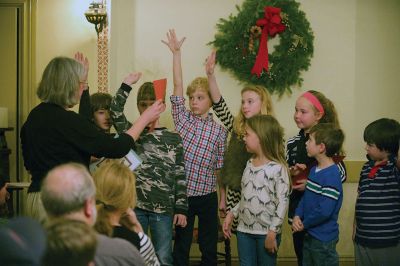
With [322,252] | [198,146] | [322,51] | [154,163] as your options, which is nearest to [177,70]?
[198,146]

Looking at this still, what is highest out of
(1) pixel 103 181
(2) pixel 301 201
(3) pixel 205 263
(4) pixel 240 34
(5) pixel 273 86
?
(4) pixel 240 34

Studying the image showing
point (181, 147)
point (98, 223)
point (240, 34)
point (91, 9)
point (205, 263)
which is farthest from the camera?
point (91, 9)

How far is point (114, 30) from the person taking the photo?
15.7 ft

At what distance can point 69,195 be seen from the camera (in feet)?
5.72

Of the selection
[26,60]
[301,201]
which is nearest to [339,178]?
[301,201]

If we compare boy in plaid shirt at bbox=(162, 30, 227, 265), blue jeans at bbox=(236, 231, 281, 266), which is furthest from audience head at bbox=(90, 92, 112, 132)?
blue jeans at bbox=(236, 231, 281, 266)

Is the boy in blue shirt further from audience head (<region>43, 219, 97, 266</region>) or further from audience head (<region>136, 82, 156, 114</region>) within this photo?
audience head (<region>43, 219, 97, 266</region>)

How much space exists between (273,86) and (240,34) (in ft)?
1.60

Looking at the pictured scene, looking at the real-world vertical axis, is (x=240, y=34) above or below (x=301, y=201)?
above

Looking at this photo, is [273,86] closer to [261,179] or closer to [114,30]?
[114,30]

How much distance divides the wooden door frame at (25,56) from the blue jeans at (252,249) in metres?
3.04

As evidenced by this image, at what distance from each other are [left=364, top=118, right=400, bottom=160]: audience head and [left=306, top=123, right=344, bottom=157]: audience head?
0.17 m

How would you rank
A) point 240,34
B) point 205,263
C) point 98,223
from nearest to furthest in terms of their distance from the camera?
point 98,223 < point 205,263 < point 240,34

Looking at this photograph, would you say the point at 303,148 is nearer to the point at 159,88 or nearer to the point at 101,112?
the point at 159,88
